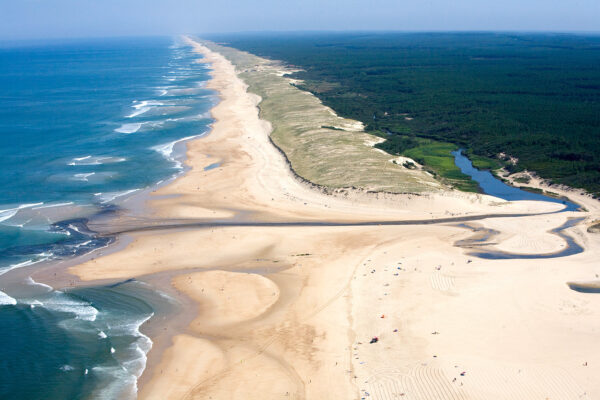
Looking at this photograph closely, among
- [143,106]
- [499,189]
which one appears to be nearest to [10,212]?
[499,189]

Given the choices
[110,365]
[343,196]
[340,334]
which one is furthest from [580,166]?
[110,365]

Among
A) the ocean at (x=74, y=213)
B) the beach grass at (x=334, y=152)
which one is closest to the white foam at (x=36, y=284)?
the ocean at (x=74, y=213)

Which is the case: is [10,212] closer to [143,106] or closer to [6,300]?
[6,300]

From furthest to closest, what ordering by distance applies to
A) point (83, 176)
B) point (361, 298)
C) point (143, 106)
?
point (143, 106)
point (83, 176)
point (361, 298)

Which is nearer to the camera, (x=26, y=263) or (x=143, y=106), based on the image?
(x=26, y=263)

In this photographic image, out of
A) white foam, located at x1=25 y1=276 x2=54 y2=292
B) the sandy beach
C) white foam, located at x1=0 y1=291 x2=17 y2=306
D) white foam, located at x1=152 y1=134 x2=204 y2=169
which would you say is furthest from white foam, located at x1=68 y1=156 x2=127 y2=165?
white foam, located at x1=0 y1=291 x2=17 y2=306

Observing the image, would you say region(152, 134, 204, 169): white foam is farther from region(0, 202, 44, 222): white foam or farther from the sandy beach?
region(0, 202, 44, 222): white foam

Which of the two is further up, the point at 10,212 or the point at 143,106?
the point at 143,106

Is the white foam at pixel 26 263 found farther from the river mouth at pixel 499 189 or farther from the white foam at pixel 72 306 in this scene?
the river mouth at pixel 499 189
